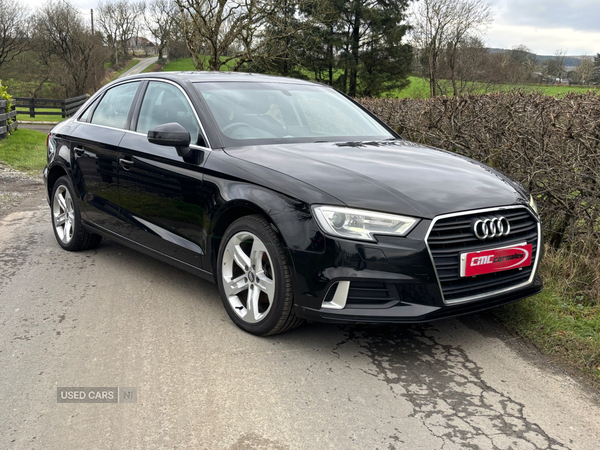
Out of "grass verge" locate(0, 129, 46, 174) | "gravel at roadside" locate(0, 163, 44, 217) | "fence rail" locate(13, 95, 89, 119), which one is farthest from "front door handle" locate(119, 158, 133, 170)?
"fence rail" locate(13, 95, 89, 119)

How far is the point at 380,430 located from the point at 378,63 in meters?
42.8

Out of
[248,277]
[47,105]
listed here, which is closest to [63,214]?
[248,277]

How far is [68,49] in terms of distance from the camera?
145ft

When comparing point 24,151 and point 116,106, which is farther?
point 24,151

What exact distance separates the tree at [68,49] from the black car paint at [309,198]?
128 feet

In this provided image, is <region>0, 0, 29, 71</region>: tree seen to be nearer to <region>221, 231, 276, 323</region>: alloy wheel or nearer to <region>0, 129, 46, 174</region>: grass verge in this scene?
<region>0, 129, 46, 174</region>: grass verge

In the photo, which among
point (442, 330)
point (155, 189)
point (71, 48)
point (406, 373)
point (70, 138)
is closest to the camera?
point (406, 373)

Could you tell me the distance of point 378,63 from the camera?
143 feet

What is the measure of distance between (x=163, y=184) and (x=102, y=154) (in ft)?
3.55

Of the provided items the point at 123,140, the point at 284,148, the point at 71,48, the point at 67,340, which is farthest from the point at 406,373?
the point at 71,48

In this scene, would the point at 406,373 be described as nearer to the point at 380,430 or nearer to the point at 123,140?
the point at 380,430

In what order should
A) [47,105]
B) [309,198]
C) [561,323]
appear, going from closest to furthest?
[309,198] → [561,323] → [47,105]

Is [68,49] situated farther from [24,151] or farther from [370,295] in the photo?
[370,295]

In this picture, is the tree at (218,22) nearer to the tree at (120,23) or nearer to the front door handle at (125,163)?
the front door handle at (125,163)
